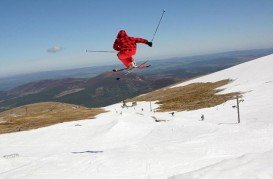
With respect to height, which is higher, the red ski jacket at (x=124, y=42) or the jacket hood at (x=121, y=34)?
the jacket hood at (x=121, y=34)

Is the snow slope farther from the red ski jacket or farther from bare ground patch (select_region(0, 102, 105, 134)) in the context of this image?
bare ground patch (select_region(0, 102, 105, 134))

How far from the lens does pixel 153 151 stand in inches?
941

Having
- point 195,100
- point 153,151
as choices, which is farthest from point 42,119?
point 153,151

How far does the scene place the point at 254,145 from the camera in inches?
952

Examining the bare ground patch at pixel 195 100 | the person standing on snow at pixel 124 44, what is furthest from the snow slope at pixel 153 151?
the bare ground patch at pixel 195 100

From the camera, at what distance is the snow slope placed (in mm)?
14641

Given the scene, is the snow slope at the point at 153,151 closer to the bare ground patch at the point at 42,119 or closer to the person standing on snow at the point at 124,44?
the person standing on snow at the point at 124,44

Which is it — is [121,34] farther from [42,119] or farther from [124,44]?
[42,119]

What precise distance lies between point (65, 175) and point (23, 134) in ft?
138

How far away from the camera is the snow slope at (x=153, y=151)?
1464cm

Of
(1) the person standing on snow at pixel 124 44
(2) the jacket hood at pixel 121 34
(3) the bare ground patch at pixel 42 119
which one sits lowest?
(3) the bare ground patch at pixel 42 119

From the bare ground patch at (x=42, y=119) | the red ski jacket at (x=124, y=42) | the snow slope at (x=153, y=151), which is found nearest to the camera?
the snow slope at (x=153, y=151)

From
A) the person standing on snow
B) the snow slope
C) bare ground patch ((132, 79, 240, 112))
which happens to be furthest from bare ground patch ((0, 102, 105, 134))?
the person standing on snow

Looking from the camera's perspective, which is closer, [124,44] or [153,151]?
[124,44]
